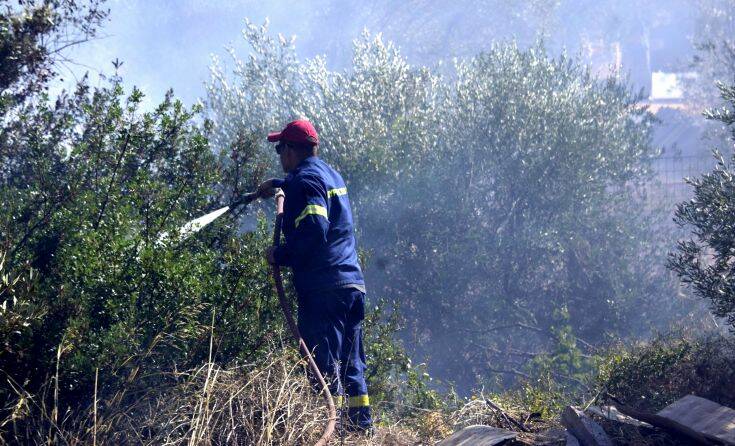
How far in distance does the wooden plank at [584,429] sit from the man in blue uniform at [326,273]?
1.18 metres

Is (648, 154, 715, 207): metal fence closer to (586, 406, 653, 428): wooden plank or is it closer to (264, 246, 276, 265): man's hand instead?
(586, 406, 653, 428): wooden plank

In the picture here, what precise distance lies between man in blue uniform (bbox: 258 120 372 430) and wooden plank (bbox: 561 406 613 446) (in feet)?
3.88

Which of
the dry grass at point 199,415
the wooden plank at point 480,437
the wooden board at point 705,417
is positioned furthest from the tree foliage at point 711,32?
the dry grass at point 199,415

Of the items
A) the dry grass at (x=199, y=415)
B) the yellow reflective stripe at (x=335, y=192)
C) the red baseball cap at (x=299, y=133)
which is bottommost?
the dry grass at (x=199, y=415)

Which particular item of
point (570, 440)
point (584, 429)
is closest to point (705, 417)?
point (584, 429)

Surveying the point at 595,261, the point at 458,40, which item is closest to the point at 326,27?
the point at 458,40

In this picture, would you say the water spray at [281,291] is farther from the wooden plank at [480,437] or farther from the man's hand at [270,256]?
the wooden plank at [480,437]

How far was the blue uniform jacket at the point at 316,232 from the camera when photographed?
4.46 metres

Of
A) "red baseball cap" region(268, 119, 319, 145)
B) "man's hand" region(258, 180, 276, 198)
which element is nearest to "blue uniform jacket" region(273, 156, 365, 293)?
"red baseball cap" region(268, 119, 319, 145)

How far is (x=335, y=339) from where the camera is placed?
455 cm

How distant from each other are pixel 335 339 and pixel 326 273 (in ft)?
1.38

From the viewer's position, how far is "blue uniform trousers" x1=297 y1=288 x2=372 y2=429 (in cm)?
450

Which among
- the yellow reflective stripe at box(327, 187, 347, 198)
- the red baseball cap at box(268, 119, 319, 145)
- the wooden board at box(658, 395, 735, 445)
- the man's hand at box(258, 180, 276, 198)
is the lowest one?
the wooden board at box(658, 395, 735, 445)

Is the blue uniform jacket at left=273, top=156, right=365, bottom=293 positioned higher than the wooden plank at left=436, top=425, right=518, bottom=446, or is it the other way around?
the blue uniform jacket at left=273, top=156, right=365, bottom=293
